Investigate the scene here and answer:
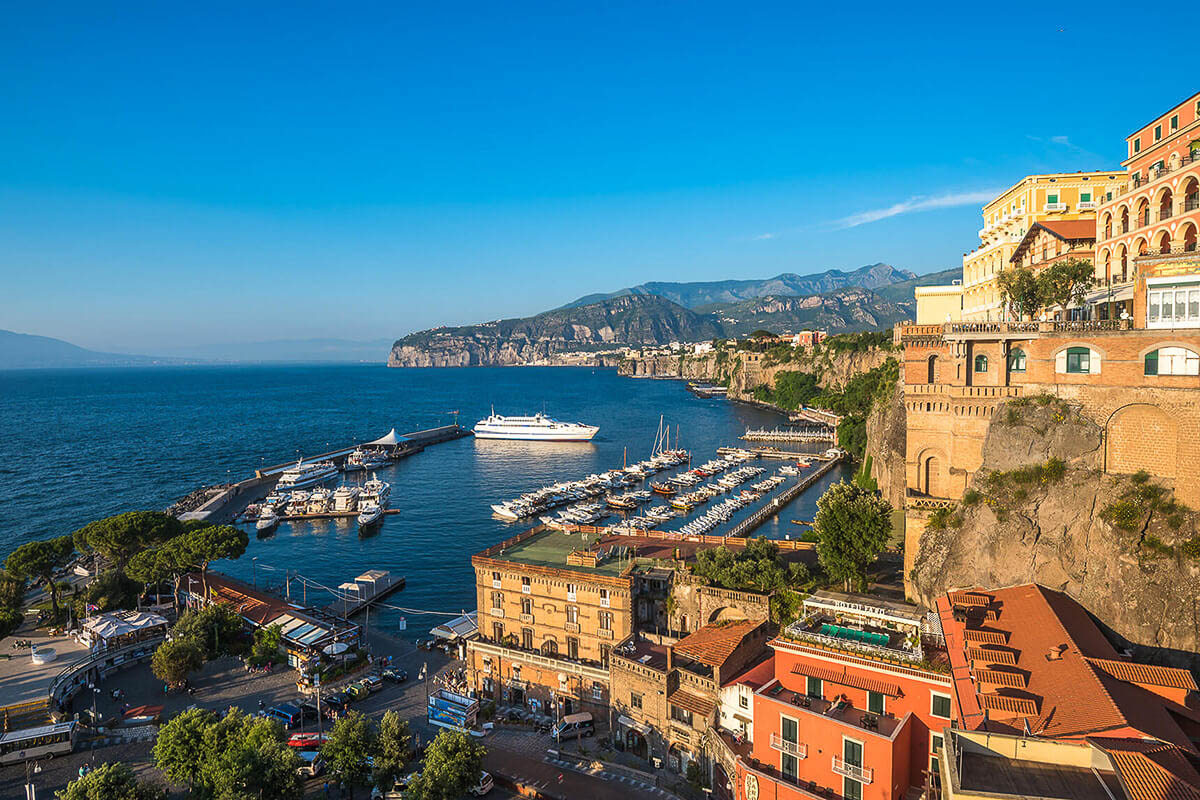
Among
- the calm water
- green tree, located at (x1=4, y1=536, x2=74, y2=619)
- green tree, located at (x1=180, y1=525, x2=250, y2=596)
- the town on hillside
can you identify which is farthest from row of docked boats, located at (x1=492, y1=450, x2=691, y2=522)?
green tree, located at (x1=4, y1=536, x2=74, y2=619)

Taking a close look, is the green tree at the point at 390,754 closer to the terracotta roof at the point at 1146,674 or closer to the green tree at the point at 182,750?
the green tree at the point at 182,750

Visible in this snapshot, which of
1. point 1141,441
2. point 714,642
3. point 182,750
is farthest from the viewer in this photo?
point 714,642

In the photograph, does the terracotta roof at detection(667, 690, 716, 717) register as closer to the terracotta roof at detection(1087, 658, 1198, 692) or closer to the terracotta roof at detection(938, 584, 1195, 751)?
the terracotta roof at detection(938, 584, 1195, 751)

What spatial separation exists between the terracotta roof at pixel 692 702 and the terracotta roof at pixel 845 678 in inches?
184

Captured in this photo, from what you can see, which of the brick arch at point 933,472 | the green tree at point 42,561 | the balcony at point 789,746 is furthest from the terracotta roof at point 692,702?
the green tree at point 42,561

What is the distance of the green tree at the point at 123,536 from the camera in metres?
41.5

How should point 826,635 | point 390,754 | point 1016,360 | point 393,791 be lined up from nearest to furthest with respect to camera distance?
point 826,635 < point 390,754 < point 393,791 < point 1016,360

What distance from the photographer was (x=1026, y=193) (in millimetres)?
43594

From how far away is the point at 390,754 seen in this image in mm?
23609

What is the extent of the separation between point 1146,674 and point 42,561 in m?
50.6

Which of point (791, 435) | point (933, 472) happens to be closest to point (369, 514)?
point (933, 472)

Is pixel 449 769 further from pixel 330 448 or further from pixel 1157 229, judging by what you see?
pixel 330 448

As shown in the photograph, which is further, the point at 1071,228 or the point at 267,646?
the point at 1071,228

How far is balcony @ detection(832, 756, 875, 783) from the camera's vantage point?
728 inches
